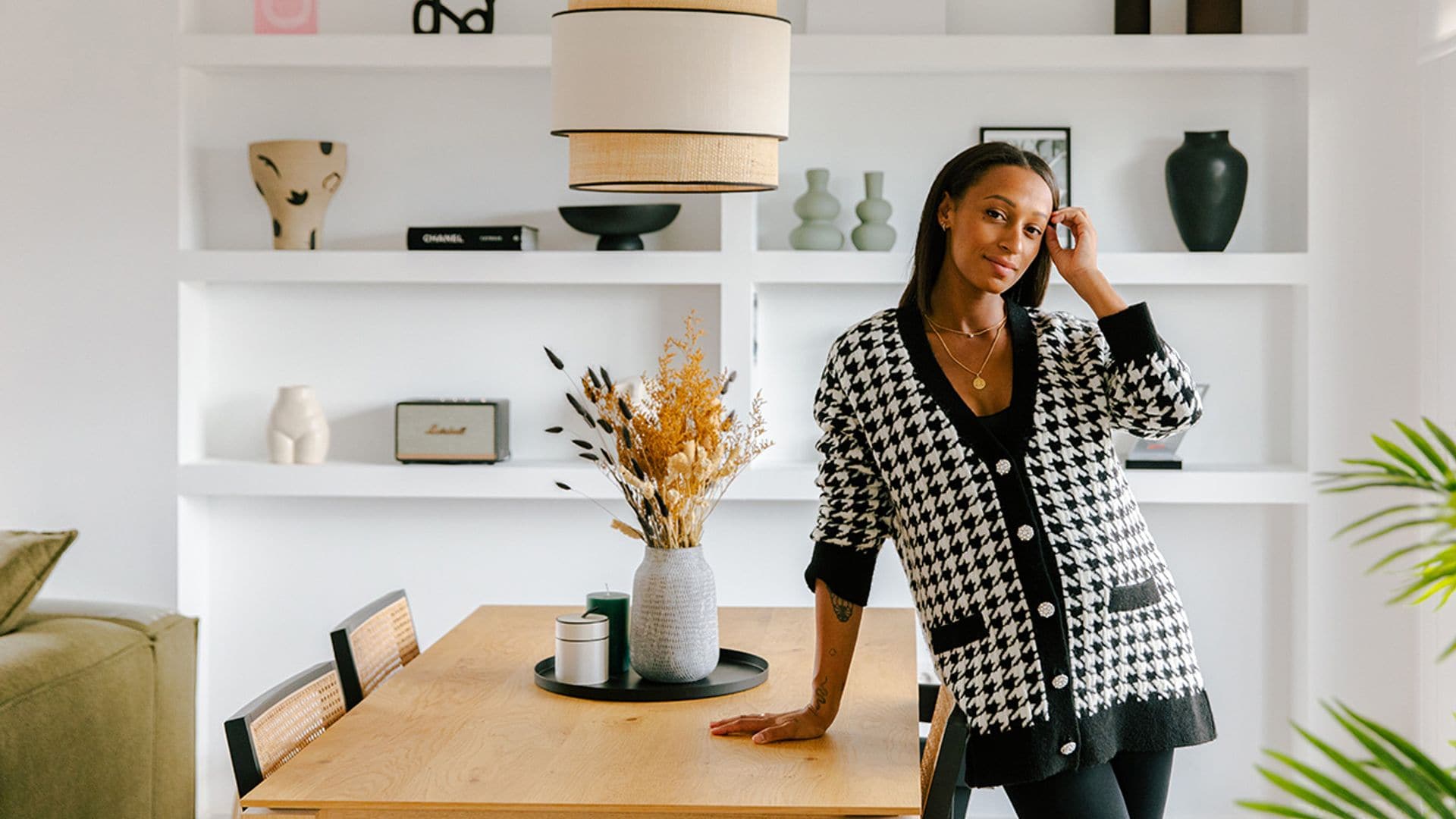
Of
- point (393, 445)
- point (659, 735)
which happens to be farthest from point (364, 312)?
point (659, 735)

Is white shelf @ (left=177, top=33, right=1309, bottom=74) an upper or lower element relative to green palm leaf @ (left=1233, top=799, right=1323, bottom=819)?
upper

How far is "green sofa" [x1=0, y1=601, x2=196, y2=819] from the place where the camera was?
2633 mm

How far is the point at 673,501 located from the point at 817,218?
1793 millimetres

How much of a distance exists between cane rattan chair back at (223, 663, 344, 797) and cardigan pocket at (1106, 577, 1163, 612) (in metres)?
1.12

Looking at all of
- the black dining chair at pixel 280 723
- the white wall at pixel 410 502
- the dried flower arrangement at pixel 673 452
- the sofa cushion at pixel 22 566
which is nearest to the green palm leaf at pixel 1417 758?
the black dining chair at pixel 280 723

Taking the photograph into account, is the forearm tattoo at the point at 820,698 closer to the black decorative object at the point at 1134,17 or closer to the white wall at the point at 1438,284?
the white wall at the point at 1438,284

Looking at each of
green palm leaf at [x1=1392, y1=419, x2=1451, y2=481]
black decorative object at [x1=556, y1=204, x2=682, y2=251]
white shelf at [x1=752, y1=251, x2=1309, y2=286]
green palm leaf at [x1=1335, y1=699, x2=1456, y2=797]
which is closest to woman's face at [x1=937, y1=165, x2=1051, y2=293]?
green palm leaf at [x1=1392, y1=419, x2=1451, y2=481]

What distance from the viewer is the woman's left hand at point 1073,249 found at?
6.32 ft

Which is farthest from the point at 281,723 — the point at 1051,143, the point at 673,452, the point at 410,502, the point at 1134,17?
the point at 1134,17

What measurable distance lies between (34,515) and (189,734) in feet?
3.57

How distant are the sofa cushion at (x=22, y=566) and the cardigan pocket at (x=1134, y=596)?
2.26 metres

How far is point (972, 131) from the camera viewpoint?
3.96 meters

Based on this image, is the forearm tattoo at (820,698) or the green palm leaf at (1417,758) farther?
the forearm tattoo at (820,698)

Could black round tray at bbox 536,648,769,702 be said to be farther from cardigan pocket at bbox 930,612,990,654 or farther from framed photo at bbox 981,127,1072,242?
framed photo at bbox 981,127,1072,242
